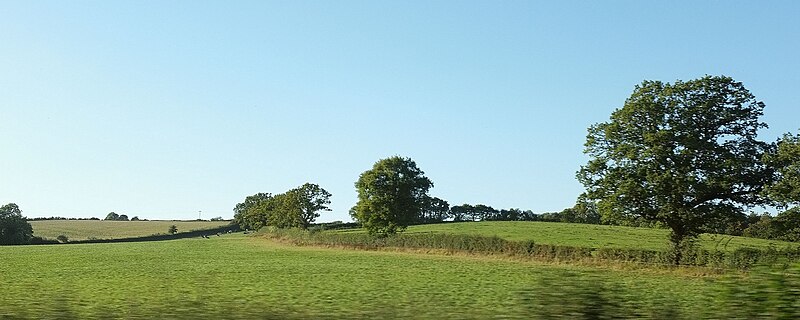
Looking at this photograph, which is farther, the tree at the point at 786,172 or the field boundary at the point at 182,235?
the field boundary at the point at 182,235

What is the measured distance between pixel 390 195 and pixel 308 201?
45.7 meters

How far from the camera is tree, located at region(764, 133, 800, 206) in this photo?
1631 inches

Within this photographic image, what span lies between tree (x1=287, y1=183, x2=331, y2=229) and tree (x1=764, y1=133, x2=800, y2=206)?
85564 mm

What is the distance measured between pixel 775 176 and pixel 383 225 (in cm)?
4106

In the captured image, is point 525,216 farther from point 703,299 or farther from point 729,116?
point 703,299

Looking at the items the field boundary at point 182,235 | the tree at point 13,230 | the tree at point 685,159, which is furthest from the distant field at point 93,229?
the tree at point 685,159

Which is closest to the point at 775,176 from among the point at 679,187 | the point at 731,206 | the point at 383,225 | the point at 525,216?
A: the point at 731,206

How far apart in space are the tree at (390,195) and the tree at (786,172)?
4021 cm

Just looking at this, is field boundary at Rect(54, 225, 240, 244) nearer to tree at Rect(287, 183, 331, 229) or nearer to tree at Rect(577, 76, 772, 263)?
tree at Rect(287, 183, 331, 229)

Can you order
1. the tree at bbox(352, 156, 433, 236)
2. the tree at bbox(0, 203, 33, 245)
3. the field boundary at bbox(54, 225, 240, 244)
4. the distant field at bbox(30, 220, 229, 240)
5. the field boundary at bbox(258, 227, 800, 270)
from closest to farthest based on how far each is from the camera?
the field boundary at bbox(258, 227, 800, 270), the tree at bbox(352, 156, 433, 236), the tree at bbox(0, 203, 33, 245), the field boundary at bbox(54, 225, 240, 244), the distant field at bbox(30, 220, 229, 240)

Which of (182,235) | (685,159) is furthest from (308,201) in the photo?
(685,159)

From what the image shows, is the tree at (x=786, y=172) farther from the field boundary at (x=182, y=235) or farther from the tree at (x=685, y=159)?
the field boundary at (x=182, y=235)

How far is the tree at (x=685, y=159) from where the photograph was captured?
44.2m

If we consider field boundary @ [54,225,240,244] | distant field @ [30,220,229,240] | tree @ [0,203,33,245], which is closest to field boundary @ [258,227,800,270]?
field boundary @ [54,225,240,244]
